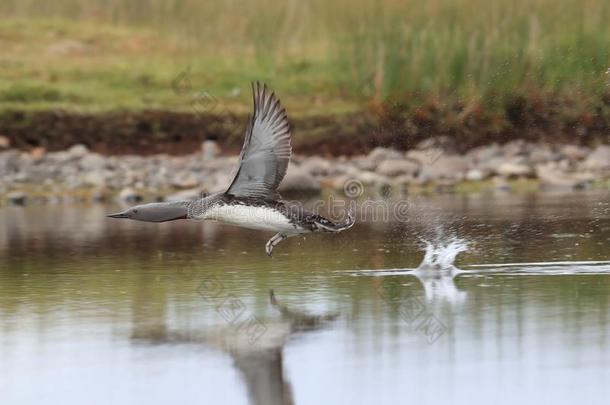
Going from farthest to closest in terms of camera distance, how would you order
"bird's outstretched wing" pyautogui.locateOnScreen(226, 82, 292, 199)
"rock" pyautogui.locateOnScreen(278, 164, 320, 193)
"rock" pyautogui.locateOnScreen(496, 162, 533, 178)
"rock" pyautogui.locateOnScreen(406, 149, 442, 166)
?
"rock" pyautogui.locateOnScreen(406, 149, 442, 166) < "rock" pyautogui.locateOnScreen(496, 162, 533, 178) < "rock" pyautogui.locateOnScreen(278, 164, 320, 193) < "bird's outstretched wing" pyautogui.locateOnScreen(226, 82, 292, 199)

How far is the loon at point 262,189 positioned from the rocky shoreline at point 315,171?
7.59 meters

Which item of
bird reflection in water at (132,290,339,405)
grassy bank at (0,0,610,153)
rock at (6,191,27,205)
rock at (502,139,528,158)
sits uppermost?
grassy bank at (0,0,610,153)

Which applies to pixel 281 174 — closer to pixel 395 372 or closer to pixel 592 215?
pixel 395 372

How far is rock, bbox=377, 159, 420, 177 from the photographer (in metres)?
18.5

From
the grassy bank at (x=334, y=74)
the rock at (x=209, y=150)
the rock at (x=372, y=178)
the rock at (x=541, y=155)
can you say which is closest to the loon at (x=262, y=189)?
the rock at (x=372, y=178)

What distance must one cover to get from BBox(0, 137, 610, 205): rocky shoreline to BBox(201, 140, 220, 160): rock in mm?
15

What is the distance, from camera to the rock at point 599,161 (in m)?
18.2

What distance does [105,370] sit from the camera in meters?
7.74

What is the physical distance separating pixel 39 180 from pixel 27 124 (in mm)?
1857

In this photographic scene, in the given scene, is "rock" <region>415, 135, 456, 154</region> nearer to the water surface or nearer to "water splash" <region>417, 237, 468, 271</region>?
the water surface

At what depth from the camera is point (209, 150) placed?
20047mm

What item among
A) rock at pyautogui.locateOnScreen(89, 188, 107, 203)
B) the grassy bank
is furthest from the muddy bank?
rock at pyautogui.locateOnScreen(89, 188, 107, 203)

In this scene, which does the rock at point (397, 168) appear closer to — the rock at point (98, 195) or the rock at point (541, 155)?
the rock at point (541, 155)

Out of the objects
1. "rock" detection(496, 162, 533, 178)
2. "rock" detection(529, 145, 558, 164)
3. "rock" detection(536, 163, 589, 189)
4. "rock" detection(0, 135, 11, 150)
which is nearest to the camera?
"rock" detection(536, 163, 589, 189)
